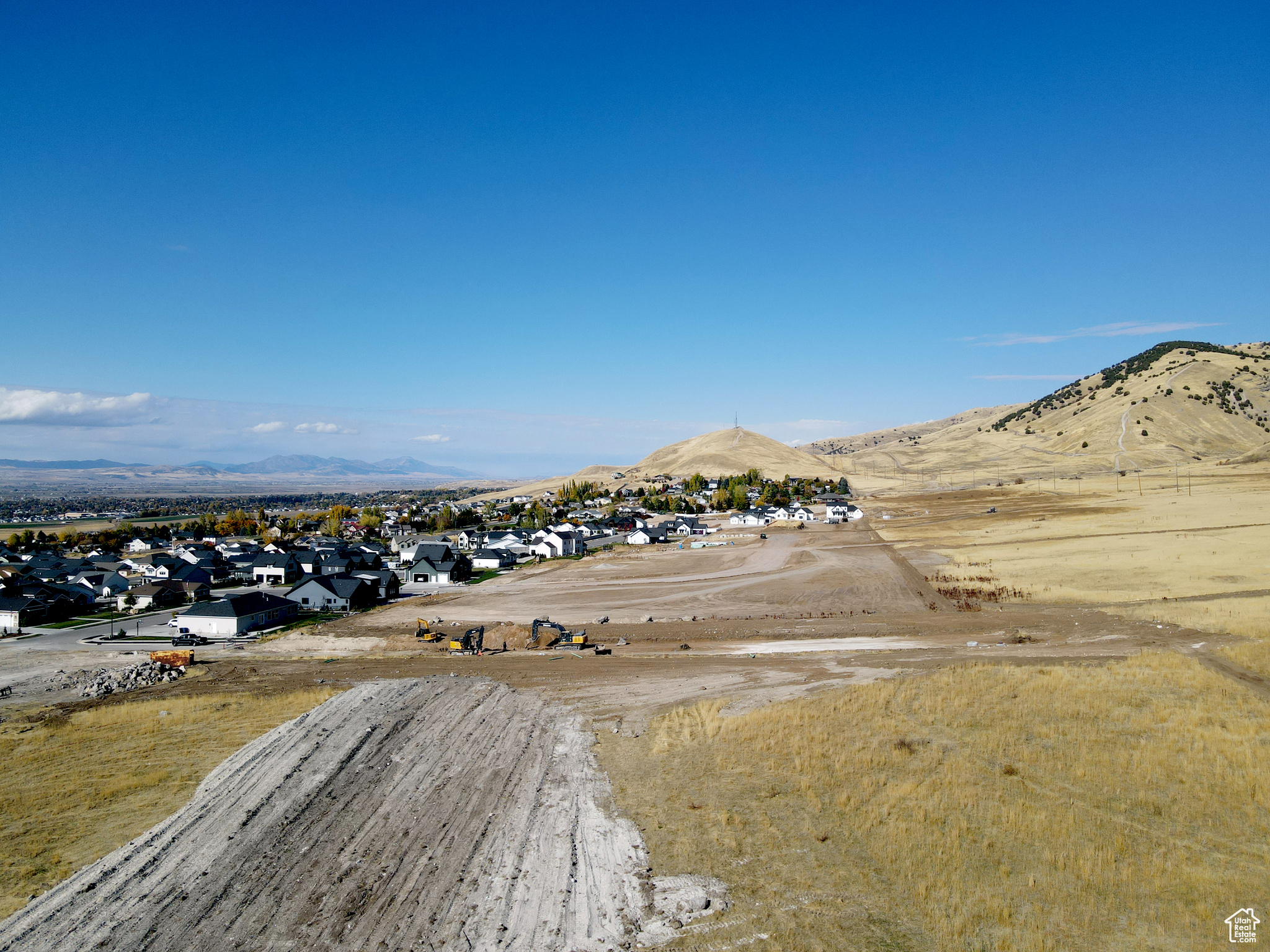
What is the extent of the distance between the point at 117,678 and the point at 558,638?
72.1ft

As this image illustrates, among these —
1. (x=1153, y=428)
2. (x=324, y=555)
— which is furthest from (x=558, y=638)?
(x=1153, y=428)

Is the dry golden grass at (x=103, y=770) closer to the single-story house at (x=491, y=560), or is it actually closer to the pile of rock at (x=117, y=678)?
the pile of rock at (x=117, y=678)

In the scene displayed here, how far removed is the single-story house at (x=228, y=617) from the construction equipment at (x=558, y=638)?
21.1 meters

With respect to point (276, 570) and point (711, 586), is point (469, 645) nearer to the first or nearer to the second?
point (711, 586)

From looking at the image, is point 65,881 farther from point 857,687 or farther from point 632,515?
point 632,515

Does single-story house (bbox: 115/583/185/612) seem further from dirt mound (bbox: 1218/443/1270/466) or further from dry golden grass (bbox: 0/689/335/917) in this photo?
dirt mound (bbox: 1218/443/1270/466)

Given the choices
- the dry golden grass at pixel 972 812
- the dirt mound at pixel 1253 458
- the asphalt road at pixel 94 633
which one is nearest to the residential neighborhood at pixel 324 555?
the asphalt road at pixel 94 633

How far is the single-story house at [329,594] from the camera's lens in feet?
170

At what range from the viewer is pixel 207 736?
23422 millimetres

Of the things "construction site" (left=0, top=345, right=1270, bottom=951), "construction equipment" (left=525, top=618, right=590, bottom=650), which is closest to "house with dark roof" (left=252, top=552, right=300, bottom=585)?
"construction site" (left=0, top=345, right=1270, bottom=951)

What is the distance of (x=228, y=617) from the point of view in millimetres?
44094

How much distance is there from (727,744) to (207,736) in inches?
720

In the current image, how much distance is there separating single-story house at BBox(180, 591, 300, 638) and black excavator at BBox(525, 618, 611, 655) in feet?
69.1

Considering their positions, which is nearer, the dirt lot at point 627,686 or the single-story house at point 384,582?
the dirt lot at point 627,686
